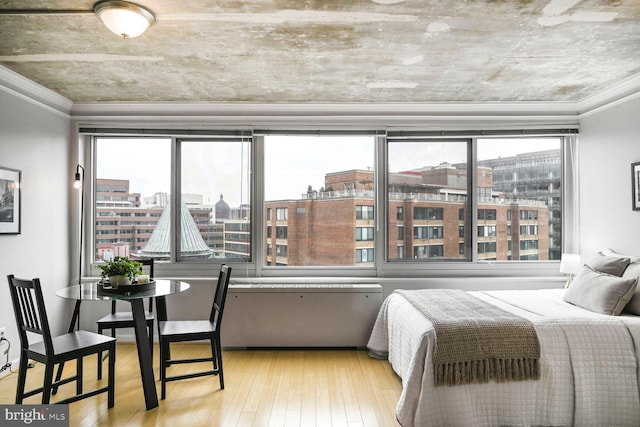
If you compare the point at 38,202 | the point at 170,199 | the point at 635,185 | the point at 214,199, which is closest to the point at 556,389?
the point at 635,185

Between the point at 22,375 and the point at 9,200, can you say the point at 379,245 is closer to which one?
the point at 22,375

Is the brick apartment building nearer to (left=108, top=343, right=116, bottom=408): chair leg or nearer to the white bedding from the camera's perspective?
the white bedding

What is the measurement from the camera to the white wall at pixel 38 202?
3670 millimetres

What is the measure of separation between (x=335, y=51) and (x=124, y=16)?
1.39 m

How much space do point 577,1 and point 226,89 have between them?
111 inches

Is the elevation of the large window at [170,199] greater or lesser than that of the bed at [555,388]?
greater

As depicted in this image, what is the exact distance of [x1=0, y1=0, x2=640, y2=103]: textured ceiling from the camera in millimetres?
2586

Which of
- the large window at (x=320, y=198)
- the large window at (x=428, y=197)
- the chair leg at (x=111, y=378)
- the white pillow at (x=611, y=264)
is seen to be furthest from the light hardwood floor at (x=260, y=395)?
the white pillow at (x=611, y=264)

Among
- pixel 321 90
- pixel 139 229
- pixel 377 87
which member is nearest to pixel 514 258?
pixel 377 87

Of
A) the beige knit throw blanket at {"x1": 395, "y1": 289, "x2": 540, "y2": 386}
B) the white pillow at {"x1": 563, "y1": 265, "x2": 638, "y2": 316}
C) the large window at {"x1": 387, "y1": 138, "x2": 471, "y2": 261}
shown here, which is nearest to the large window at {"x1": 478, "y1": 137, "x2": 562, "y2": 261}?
the large window at {"x1": 387, "y1": 138, "x2": 471, "y2": 261}

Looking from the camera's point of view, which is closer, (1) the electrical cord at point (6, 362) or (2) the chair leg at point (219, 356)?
(2) the chair leg at point (219, 356)

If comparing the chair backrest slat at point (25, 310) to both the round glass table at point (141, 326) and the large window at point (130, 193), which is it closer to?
the round glass table at point (141, 326)

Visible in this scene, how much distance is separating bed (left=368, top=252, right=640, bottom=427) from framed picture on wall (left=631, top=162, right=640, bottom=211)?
141 centimetres

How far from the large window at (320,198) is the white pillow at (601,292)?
1.94 metres
